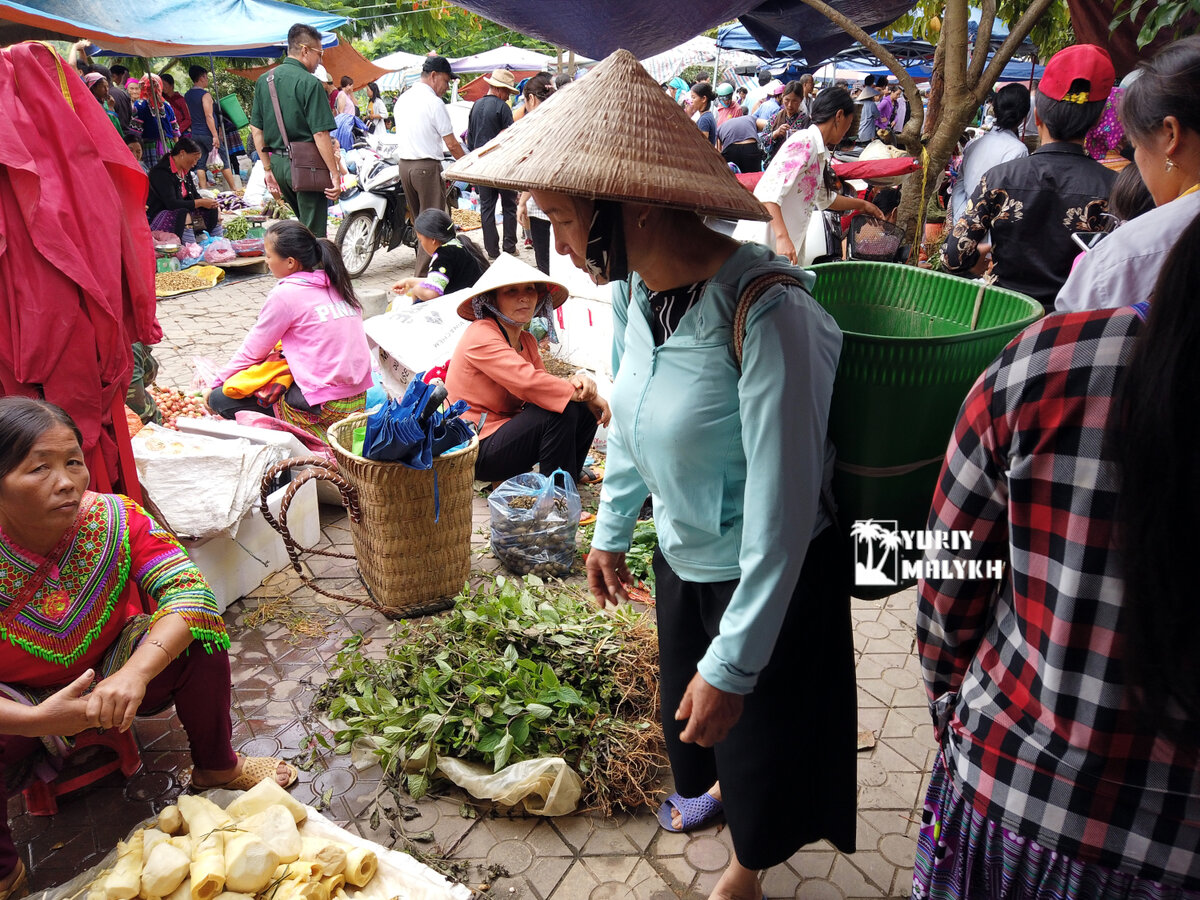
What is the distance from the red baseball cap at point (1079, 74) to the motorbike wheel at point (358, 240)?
6926 millimetres

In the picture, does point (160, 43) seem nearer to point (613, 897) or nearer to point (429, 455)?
point (429, 455)

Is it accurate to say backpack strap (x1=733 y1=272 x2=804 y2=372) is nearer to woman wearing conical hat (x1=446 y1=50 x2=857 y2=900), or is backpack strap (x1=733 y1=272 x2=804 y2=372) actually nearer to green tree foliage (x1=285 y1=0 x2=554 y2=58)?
woman wearing conical hat (x1=446 y1=50 x2=857 y2=900)

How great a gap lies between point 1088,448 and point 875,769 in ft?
6.52

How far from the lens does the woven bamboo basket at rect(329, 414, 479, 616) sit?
10.5 ft

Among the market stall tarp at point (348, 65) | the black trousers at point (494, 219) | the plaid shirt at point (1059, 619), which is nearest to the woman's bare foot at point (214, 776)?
the plaid shirt at point (1059, 619)

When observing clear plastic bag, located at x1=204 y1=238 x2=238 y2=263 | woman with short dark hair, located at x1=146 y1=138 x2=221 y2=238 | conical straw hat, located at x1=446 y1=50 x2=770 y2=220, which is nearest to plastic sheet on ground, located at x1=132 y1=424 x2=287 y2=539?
conical straw hat, located at x1=446 y1=50 x2=770 y2=220

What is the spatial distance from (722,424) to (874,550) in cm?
38

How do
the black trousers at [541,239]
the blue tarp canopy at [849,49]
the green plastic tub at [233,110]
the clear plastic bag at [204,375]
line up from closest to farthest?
the clear plastic bag at [204,375] < the black trousers at [541,239] < the blue tarp canopy at [849,49] < the green plastic tub at [233,110]

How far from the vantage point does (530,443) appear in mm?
3965

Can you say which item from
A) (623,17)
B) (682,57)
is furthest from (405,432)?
(682,57)

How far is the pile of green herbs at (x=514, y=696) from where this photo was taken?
248cm

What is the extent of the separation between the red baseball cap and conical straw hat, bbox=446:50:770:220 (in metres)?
2.09

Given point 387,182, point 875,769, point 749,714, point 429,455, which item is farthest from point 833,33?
point 749,714

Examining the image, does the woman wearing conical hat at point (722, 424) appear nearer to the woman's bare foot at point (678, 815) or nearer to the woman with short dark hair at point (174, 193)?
the woman's bare foot at point (678, 815)
